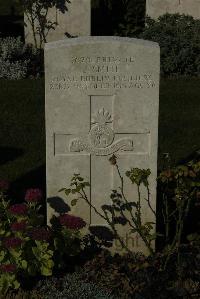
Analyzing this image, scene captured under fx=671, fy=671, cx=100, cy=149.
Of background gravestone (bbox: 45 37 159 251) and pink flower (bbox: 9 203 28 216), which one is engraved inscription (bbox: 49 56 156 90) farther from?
pink flower (bbox: 9 203 28 216)

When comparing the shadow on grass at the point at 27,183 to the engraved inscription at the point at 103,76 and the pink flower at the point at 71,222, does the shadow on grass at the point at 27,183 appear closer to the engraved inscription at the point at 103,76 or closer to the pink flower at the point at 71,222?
the pink flower at the point at 71,222

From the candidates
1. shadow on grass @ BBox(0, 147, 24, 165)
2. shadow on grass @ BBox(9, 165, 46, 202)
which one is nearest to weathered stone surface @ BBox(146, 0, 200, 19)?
shadow on grass @ BBox(0, 147, 24, 165)

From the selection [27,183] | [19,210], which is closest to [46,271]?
[19,210]

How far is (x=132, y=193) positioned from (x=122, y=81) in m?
0.97

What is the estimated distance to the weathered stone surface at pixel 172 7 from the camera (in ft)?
42.3

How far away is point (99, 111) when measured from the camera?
17.5 ft

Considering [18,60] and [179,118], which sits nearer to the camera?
[179,118]

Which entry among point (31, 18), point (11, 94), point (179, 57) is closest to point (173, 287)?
point (11, 94)

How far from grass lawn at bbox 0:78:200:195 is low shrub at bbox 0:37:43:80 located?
31cm

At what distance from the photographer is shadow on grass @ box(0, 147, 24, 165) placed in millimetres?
7992

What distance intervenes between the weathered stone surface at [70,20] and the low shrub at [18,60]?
20.2 inches

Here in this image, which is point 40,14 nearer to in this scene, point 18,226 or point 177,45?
point 177,45

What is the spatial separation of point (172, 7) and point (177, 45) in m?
1.35

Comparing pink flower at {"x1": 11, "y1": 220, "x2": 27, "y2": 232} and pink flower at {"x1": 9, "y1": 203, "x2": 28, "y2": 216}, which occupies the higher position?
pink flower at {"x1": 9, "y1": 203, "x2": 28, "y2": 216}
